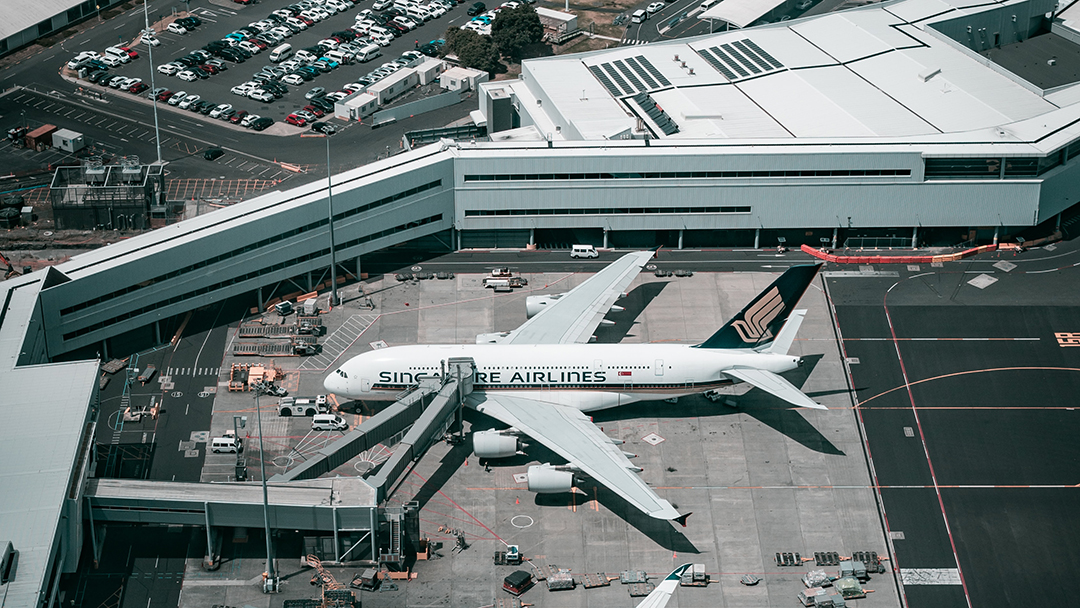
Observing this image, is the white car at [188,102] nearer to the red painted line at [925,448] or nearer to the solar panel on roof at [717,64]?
the solar panel on roof at [717,64]

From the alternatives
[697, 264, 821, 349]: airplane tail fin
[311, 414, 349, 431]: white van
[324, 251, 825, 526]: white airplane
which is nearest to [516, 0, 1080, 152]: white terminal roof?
[697, 264, 821, 349]: airplane tail fin

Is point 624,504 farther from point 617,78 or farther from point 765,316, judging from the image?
point 617,78

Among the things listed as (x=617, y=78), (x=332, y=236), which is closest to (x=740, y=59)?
(x=617, y=78)

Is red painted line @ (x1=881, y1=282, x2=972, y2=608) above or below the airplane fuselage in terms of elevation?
below

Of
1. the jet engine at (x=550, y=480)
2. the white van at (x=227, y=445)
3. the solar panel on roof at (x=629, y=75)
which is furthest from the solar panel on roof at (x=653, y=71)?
the white van at (x=227, y=445)

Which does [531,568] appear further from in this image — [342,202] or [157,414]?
[342,202]

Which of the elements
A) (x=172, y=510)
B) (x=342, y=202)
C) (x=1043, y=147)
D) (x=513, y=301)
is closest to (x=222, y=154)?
(x=342, y=202)

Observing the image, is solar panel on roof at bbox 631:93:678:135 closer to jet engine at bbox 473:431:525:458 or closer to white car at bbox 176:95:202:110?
jet engine at bbox 473:431:525:458
